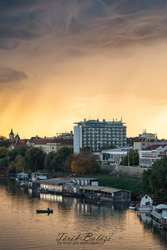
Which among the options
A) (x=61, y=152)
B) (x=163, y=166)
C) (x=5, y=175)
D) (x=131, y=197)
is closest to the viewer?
(x=163, y=166)

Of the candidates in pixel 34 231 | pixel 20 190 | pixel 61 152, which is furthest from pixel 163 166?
pixel 61 152

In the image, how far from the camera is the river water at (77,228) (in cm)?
5788

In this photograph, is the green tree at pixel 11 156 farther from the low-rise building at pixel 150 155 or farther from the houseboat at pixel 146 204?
the houseboat at pixel 146 204

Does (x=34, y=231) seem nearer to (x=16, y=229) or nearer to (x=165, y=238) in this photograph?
(x=16, y=229)

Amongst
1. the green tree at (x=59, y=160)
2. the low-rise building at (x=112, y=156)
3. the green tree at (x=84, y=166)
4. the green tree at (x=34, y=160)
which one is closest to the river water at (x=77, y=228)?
the green tree at (x=84, y=166)

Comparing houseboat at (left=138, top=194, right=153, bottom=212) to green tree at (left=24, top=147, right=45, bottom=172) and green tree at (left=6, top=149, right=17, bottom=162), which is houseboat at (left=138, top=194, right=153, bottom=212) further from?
green tree at (left=6, top=149, right=17, bottom=162)

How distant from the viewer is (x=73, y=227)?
→ 67.4m

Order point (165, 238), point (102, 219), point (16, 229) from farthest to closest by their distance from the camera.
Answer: point (102, 219) < point (16, 229) < point (165, 238)

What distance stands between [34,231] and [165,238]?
58.2ft

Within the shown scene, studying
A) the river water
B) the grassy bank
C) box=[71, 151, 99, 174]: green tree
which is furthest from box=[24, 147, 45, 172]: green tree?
the river water

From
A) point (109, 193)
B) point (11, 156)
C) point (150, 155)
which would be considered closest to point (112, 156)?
point (150, 155)

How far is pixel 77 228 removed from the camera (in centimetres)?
6650

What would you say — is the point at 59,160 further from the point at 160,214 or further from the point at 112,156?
the point at 160,214

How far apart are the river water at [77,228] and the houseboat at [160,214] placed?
40.1 inches
